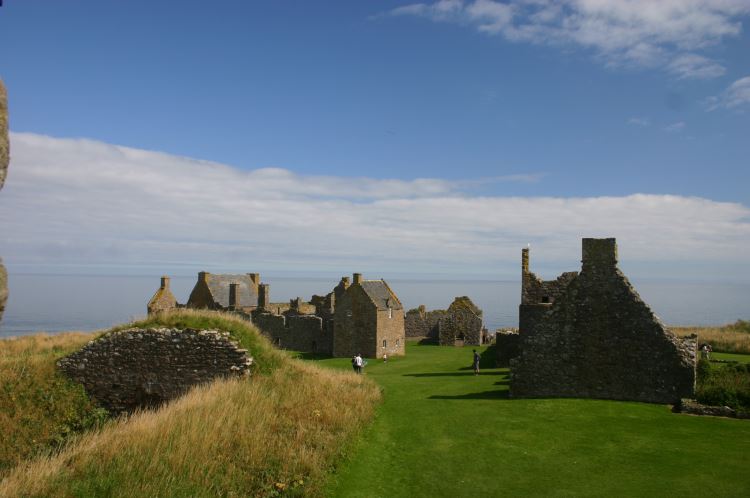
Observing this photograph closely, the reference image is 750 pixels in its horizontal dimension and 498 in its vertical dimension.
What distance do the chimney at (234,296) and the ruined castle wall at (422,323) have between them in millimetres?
17679

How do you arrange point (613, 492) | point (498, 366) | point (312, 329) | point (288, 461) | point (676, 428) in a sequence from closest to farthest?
point (613, 492) → point (288, 461) → point (676, 428) → point (498, 366) → point (312, 329)

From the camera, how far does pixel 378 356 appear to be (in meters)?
42.8

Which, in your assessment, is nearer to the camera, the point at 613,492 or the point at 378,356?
the point at 613,492

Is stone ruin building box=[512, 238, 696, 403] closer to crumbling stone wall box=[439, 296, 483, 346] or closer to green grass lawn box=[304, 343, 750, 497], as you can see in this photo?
green grass lawn box=[304, 343, 750, 497]

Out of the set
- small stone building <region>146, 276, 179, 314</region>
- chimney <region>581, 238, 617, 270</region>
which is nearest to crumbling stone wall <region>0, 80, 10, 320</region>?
chimney <region>581, 238, 617, 270</region>

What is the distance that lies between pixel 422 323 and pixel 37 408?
1583 inches

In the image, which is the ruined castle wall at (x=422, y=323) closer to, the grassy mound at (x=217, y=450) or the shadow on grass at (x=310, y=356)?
the shadow on grass at (x=310, y=356)

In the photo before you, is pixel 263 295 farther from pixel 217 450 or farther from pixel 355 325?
pixel 217 450

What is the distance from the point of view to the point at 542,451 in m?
13.9

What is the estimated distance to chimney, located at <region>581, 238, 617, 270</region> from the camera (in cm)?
1994

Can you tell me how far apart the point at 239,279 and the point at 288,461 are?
159ft

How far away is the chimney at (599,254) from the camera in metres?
19.9

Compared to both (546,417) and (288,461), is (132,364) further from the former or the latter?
(546,417)

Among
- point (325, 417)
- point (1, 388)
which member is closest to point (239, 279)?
point (1, 388)
